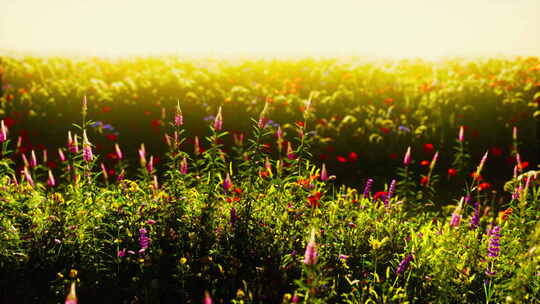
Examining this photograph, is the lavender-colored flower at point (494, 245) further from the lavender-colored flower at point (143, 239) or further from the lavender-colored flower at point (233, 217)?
the lavender-colored flower at point (143, 239)

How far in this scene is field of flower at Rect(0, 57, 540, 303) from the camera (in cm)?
304

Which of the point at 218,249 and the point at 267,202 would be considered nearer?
the point at 218,249

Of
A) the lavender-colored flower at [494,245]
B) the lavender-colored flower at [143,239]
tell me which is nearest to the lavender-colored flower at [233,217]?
the lavender-colored flower at [143,239]

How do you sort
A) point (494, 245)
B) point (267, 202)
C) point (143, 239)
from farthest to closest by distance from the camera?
1. point (267, 202)
2. point (494, 245)
3. point (143, 239)

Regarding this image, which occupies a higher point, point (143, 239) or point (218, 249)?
point (143, 239)

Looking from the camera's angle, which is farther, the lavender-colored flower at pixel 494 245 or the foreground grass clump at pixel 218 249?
the lavender-colored flower at pixel 494 245

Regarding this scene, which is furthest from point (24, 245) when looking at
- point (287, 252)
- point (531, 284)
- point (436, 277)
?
point (531, 284)

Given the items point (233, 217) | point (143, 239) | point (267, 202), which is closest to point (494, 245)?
point (267, 202)

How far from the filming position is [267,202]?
366 cm

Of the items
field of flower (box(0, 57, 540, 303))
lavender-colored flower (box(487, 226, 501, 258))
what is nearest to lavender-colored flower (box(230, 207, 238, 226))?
field of flower (box(0, 57, 540, 303))

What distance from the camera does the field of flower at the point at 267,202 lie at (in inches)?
119

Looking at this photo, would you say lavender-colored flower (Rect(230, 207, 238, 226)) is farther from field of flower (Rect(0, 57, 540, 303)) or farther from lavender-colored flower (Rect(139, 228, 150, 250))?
lavender-colored flower (Rect(139, 228, 150, 250))

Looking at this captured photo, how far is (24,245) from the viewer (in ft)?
10.9

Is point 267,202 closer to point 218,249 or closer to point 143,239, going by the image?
point 218,249
